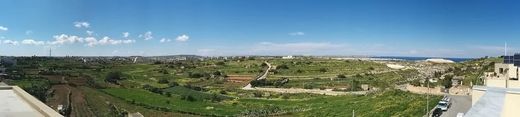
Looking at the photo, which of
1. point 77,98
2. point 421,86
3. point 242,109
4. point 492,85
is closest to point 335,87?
point 242,109

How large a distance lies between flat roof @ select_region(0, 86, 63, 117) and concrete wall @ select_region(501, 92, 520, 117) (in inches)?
390

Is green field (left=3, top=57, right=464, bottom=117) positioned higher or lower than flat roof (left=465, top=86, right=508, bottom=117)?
lower

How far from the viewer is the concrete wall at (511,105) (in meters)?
12.8

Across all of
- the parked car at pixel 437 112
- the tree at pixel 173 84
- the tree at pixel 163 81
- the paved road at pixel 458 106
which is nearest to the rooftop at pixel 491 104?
the paved road at pixel 458 106

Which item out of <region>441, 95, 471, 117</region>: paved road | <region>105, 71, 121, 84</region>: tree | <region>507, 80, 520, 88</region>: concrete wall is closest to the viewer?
<region>507, 80, 520, 88</region>: concrete wall

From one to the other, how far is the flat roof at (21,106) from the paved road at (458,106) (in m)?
15.9

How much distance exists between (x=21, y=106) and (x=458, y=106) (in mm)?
18903

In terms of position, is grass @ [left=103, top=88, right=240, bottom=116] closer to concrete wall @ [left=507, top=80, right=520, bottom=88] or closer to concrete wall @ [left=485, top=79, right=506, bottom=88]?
concrete wall @ [left=485, top=79, right=506, bottom=88]

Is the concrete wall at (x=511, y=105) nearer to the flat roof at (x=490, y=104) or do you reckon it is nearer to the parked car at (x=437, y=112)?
the flat roof at (x=490, y=104)

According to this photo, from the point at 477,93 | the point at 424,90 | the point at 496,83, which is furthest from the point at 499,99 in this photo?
the point at 424,90

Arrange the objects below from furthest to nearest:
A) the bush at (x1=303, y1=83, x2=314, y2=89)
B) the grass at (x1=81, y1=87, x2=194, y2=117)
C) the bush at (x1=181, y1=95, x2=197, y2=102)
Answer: the bush at (x1=303, y1=83, x2=314, y2=89), the bush at (x1=181, y1=95, x2=197, y2=102), the grass at (x1=81, y1=87, x2=194, y2=117)

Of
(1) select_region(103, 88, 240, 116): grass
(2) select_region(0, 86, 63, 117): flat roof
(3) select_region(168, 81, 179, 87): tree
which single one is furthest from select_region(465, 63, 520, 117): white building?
(3) select_region(168, 81, 179, 87): tree

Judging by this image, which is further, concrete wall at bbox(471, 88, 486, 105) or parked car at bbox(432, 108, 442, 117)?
parked car at bbox(432, 108, 442, 117)

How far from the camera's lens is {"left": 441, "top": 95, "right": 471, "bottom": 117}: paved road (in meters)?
23.0
